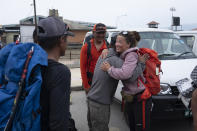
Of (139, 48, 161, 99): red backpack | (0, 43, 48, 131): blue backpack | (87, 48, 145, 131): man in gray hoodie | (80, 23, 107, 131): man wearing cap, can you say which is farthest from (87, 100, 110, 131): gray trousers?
(0, 43, 48, 131): blue backpack

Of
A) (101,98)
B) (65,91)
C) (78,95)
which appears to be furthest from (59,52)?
(78,95)

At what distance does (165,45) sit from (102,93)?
9.79 ft

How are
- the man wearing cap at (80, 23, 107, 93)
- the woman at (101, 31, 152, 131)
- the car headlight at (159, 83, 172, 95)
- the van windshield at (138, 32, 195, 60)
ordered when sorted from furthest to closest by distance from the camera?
the van windshield at (138, 32, 195, 60) → the car headlight at (159, 83, 172, 95) → the man wearing cap at (80, 23, 107, 93) → the woman at (101, 31, 152, 131)

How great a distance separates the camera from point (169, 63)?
4.18m

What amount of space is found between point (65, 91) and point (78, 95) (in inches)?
228

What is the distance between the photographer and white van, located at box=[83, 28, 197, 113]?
142 inches

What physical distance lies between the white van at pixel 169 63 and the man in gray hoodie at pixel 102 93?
123cm

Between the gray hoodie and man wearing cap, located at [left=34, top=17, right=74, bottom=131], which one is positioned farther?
the gray hoodie

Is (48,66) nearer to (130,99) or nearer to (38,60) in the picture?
(38,60)

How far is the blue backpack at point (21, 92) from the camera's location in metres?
1.30

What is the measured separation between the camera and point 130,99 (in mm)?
2686

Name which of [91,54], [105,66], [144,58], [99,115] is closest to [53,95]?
[105,66]

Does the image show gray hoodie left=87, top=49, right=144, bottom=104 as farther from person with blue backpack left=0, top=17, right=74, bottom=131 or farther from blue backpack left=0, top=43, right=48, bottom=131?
blue backpack left=0, top=43, right=48, bottom=131

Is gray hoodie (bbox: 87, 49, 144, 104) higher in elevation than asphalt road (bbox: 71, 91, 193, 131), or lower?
higher
